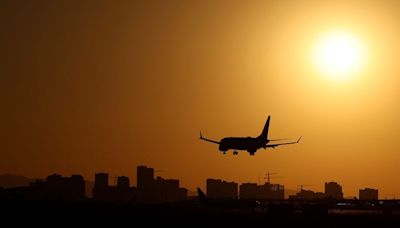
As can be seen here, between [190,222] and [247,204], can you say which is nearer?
[190,222]

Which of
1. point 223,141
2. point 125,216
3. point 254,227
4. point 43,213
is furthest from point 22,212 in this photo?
point 223,141

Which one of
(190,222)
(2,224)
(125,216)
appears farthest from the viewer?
(125,216)

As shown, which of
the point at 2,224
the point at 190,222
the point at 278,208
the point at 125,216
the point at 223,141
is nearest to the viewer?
the point at 2,224

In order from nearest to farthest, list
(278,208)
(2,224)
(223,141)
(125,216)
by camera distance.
Result: 1. (2,224)
2. (125,216)
3. (278,208)
4. (223,141)

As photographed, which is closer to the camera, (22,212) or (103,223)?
(103,223)

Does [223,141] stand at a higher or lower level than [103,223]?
higher

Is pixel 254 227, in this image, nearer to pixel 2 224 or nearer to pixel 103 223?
pixel 103 223

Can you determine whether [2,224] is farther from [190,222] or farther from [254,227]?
[254,227]

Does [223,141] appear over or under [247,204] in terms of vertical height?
over

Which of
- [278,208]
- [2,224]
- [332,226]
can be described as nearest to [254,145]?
[278,208]
